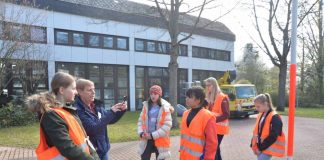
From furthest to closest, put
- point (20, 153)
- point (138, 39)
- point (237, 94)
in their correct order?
1. point (138, 39)
2. point (237, 94)
3. point (20, 153)

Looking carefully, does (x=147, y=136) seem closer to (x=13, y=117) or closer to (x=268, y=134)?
(x=268, y=134)

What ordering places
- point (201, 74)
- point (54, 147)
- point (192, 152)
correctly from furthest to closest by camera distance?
1. point (201, 74)
2. point (192, 152)
3. point (54, 147)

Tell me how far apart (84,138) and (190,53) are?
28.7 metres

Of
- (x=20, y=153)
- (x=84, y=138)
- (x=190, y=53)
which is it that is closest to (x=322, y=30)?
(x=190, y=53)

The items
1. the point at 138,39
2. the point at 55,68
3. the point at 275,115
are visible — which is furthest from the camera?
the point at 138,39

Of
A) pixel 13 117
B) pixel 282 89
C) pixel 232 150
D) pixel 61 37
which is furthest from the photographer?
pixel 282 89

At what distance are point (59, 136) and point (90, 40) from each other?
21913 mm

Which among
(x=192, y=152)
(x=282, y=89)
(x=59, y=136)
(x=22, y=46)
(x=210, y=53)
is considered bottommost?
(x=282, y=89)

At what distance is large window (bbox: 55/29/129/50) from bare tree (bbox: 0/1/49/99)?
1750 millimetres

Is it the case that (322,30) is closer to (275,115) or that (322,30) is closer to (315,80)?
(315,80)

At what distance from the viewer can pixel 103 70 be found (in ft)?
81.8

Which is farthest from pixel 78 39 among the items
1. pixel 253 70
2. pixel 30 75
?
pixel 253 70

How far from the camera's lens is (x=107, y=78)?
993 inches

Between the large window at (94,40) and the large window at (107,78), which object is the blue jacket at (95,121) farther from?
the large window at (94,40)
